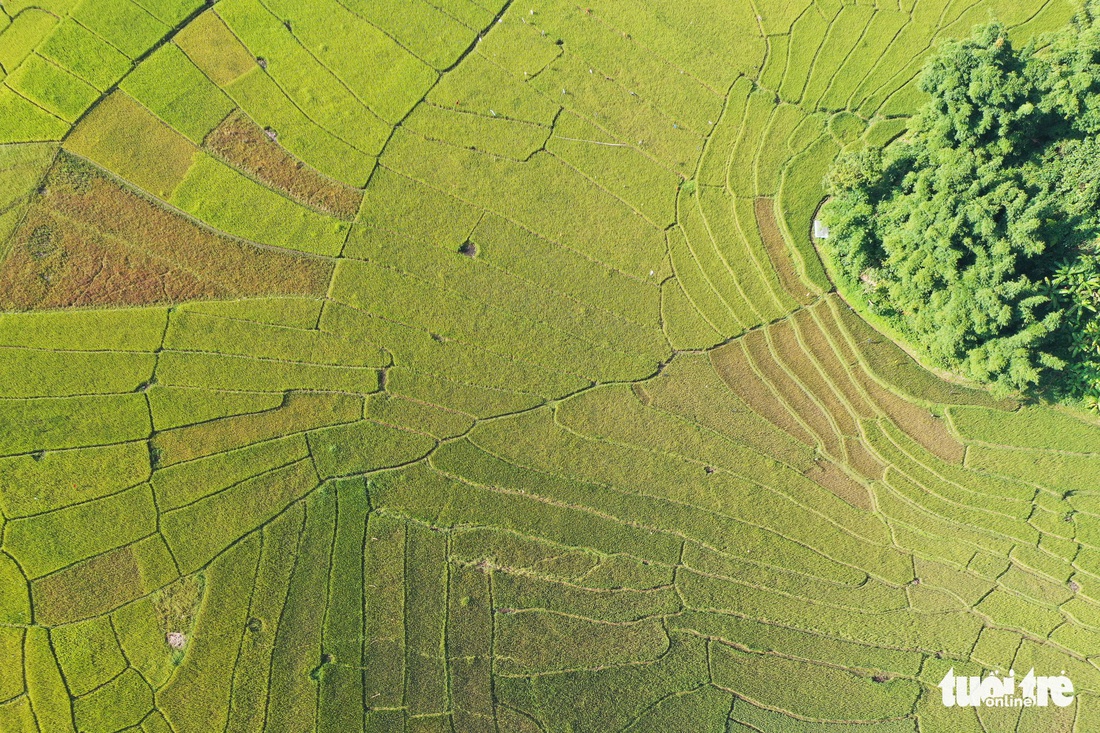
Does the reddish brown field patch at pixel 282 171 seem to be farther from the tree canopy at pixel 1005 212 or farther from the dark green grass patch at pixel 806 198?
the tree canopy at pixel 1005 212

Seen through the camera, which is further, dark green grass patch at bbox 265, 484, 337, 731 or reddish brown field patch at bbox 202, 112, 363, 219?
reddish brown field patch at bbox 202, 112, 363, 219

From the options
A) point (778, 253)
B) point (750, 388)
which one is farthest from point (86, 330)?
point (778, 253)

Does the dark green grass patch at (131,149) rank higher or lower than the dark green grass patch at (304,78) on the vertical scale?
lower

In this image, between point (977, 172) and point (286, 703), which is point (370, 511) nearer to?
point (286, 703)

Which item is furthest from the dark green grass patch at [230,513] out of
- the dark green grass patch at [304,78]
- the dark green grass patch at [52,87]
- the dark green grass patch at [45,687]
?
the dark green grass patch at [52,87]

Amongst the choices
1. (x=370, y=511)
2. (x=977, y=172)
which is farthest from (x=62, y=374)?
(x=977, y=172)

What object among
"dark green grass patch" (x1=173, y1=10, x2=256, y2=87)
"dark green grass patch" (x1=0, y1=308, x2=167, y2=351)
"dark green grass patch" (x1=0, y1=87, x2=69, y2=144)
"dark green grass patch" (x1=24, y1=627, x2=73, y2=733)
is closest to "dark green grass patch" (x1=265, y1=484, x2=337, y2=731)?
"dark green grass patch" (x1=24, y1=627, x2=73, y2=733)
